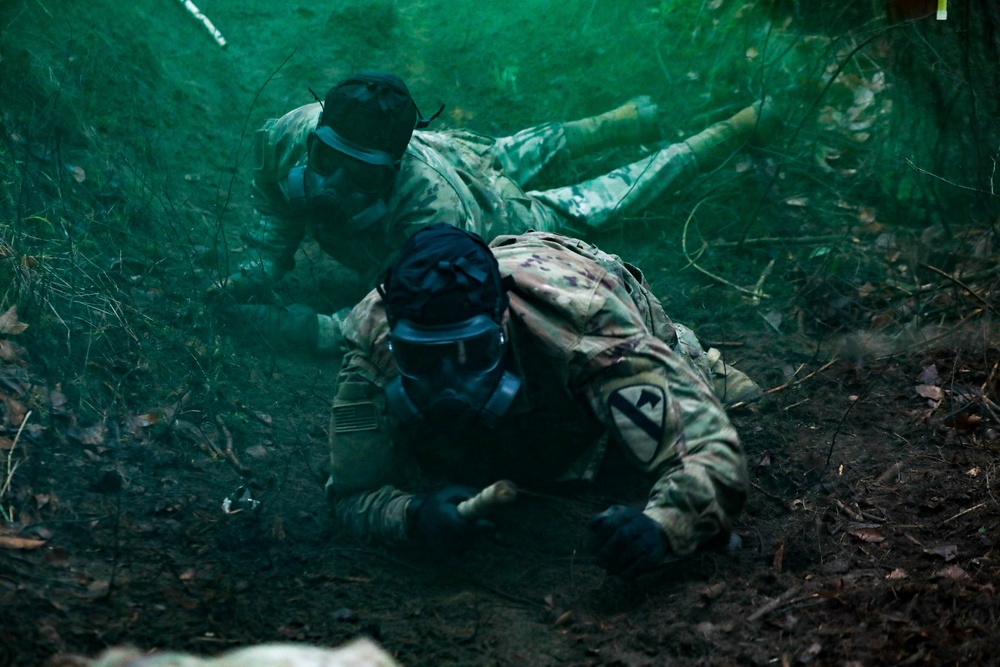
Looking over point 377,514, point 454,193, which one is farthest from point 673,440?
point 454,193

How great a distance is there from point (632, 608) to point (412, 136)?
3307 mm

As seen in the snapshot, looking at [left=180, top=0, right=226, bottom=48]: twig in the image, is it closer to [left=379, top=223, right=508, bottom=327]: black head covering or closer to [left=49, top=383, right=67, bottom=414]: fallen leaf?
[left=49, top=383, right=67, bottom=414]: fallen leaf

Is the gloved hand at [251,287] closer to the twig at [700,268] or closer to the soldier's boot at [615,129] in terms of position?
the soldier's boot at [615,129]

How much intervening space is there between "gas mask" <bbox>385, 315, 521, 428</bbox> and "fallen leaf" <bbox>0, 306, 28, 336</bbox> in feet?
6.49

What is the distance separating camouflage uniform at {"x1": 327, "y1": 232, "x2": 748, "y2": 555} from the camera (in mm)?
2986

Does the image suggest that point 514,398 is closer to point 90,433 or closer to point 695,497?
point 695,497

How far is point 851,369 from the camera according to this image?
470 centimetres

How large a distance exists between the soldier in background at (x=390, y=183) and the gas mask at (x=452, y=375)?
81.8 inches

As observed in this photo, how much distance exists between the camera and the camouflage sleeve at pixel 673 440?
294 cm

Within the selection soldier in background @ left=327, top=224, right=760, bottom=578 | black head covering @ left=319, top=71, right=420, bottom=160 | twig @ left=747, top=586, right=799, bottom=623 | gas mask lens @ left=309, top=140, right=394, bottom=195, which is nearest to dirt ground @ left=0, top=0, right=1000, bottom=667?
twig @ left=747, top=586, right=799, bottom=623

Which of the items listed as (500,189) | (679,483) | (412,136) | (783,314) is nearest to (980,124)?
(783,314)

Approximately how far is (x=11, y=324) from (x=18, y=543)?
1.41 metres

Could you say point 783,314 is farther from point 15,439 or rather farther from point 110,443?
point 15,439

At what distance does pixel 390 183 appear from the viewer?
194 inches
